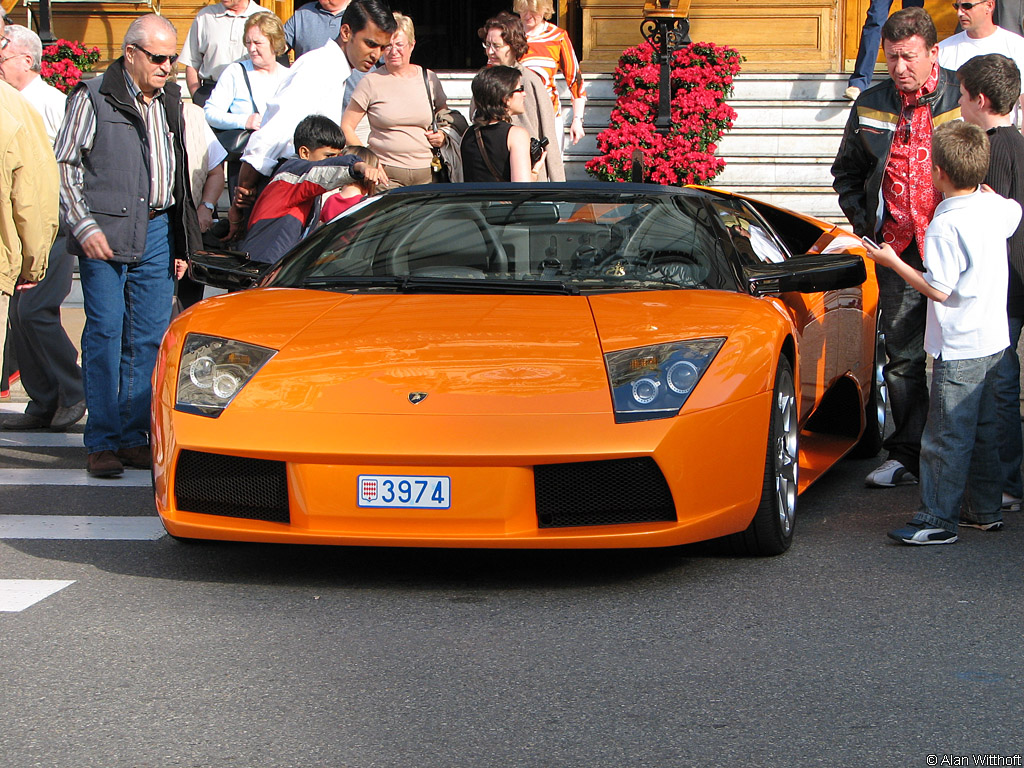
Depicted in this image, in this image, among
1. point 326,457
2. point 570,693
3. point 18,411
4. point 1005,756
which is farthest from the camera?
point 18,411

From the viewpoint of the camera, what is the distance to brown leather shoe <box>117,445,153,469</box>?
6.68 meters

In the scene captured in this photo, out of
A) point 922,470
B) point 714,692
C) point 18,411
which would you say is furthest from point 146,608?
point 18,411

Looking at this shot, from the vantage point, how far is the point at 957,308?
5.07m

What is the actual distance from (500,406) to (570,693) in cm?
105

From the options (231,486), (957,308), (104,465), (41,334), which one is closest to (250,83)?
(41,334)

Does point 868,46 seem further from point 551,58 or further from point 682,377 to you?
point 682,377

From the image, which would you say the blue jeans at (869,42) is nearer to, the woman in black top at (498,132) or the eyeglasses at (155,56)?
the woman in black top at (498,132)

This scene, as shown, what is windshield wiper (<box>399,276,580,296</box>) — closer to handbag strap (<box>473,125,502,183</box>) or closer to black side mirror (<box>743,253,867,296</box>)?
black side mirror (<box>743,253,867,296</box>)

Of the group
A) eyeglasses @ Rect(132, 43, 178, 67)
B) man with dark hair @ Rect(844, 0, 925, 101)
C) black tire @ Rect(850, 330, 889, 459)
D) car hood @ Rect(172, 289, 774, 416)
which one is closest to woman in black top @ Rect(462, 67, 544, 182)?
eyeglasses @ Rect(132, 43, 178, 67)

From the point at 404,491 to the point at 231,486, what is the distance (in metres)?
0.58

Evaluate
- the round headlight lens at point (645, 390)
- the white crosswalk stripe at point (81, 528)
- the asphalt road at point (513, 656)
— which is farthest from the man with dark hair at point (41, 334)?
the round headlight lens at point (645, 390)

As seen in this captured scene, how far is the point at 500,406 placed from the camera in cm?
425

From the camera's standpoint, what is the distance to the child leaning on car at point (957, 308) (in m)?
5.00

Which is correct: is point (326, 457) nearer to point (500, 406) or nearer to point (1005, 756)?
point (500, 406)
